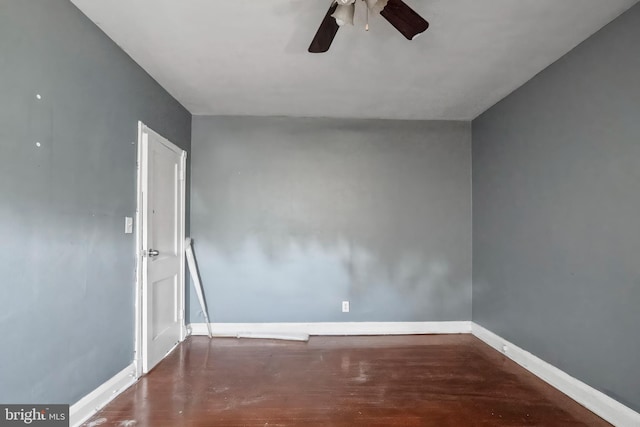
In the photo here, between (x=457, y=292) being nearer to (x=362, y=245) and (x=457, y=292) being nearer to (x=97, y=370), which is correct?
(x=362, y=245)

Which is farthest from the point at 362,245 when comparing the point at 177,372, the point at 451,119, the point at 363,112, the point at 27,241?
the point at 27,241

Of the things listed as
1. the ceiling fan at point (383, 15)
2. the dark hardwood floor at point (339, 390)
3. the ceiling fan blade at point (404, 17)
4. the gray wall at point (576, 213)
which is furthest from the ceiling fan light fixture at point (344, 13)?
the dark hardwood floor at point (339, 390)

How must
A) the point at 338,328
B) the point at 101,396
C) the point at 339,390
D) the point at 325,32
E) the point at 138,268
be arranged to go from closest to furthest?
the point at 325,32
the point at 101,396
the point at 339,390
the point at 138,268
the point at 338,328

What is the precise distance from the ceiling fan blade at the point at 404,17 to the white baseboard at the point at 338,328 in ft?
9.11

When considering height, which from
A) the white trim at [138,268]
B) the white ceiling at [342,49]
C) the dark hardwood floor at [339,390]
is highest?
the white ceiling at [342,49]

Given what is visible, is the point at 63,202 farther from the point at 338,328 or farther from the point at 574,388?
the point at 574,388

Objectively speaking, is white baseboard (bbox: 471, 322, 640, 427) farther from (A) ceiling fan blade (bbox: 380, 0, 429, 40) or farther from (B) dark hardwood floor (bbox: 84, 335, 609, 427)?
(A) ceiling fan blade (bbox: 380, 0, 429, 40)

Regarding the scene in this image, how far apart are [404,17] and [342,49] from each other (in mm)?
678

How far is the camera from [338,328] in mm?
3400

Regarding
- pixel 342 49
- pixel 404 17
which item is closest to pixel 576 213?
pixel 404 17

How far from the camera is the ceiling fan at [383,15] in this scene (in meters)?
1.46

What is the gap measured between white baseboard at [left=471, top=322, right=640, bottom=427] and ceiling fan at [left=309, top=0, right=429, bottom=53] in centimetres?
236

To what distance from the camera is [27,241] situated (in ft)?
4.82
